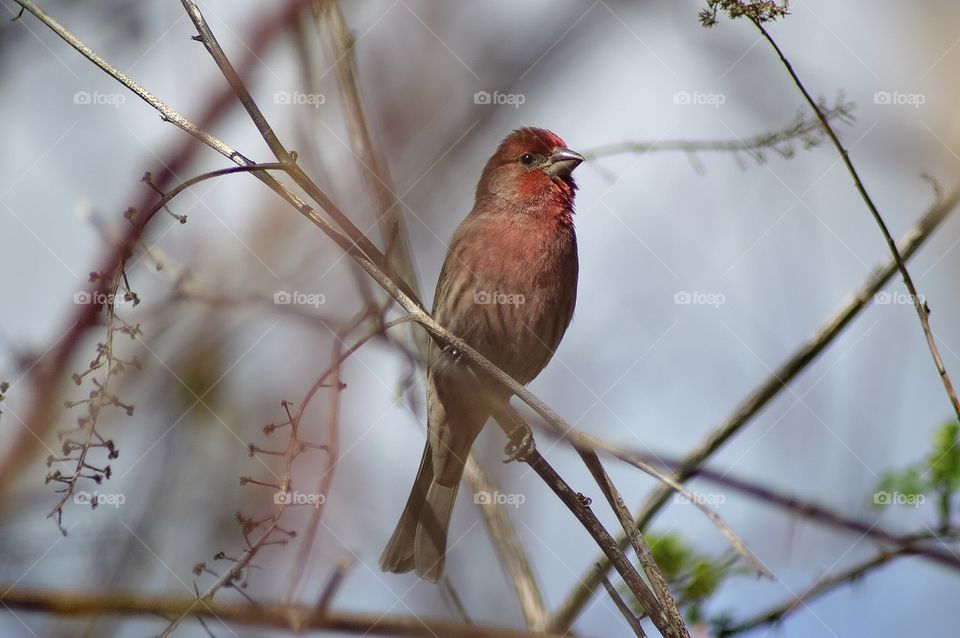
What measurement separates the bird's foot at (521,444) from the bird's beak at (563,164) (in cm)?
178

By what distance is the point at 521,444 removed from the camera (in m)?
4.34

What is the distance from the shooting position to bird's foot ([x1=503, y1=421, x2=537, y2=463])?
4.25 m

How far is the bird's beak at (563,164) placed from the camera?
5.63 m

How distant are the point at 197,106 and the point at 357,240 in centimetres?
149

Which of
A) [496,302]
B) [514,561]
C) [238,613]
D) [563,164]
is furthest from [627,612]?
[563,164]

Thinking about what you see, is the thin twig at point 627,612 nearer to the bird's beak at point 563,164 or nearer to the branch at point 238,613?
the branch at point 238,613

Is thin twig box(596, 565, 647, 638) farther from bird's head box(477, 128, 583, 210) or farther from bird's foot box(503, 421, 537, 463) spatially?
bird's head box(477, 128, 583, 210)

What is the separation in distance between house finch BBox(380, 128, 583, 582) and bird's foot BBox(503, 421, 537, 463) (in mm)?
673

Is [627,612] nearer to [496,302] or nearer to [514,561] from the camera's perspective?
[514,561]

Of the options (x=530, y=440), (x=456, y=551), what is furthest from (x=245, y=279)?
(x=456, y=551)

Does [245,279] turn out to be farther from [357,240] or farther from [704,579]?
[704,579]

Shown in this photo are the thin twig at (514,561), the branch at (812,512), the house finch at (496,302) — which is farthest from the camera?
the house finch at (496,302)

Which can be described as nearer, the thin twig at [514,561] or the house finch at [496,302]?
the thin twig at [514,561]

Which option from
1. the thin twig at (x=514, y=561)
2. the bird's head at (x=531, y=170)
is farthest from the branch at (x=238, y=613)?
the bird's head at (x=531, y=170)
